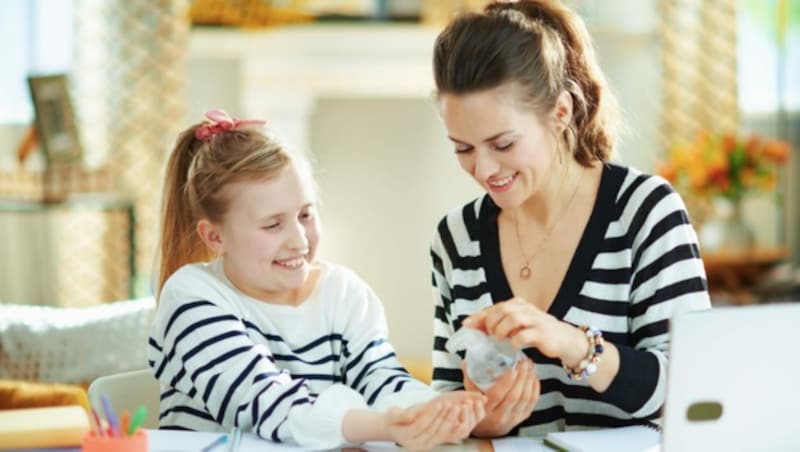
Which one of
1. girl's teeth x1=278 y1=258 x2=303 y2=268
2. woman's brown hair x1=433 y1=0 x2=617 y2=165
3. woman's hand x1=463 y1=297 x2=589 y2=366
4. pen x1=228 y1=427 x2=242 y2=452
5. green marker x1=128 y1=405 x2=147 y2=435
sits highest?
woman's brown hair x1=433 y1=0 x2=617 y2=165

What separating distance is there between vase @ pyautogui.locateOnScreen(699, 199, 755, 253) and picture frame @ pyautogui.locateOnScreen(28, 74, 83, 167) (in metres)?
2.42

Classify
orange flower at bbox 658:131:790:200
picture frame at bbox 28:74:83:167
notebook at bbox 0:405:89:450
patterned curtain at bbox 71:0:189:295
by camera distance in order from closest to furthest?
notebook at bbox 0:405:89:450 < picture frame at bbox 28:74:83:167 < patterned curtain at bbox 71:0:189:295 < orange flower at bbox 658:131:790:200

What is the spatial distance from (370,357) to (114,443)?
50cm

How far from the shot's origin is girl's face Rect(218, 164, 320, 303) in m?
1.62

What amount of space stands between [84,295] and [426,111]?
1.54 m

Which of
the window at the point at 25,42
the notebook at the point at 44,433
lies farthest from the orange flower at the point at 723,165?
the notebook at the point at 44,433

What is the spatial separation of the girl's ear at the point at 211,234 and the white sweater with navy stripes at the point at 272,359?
0.03 meters

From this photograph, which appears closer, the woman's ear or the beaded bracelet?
the beaded bracelet

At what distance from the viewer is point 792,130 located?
532 cm

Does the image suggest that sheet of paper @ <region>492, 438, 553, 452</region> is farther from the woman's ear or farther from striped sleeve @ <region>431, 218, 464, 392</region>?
the woman's ear

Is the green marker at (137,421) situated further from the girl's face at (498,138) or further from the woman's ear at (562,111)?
the woman's ear at (562,111)

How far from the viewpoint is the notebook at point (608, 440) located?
1.39 meters

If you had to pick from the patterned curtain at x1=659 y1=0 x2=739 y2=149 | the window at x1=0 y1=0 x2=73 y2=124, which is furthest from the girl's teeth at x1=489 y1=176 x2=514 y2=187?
the window at x1=0 y1=0 x2=73 y2=124

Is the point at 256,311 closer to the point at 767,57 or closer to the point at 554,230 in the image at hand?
the point at 554,230
